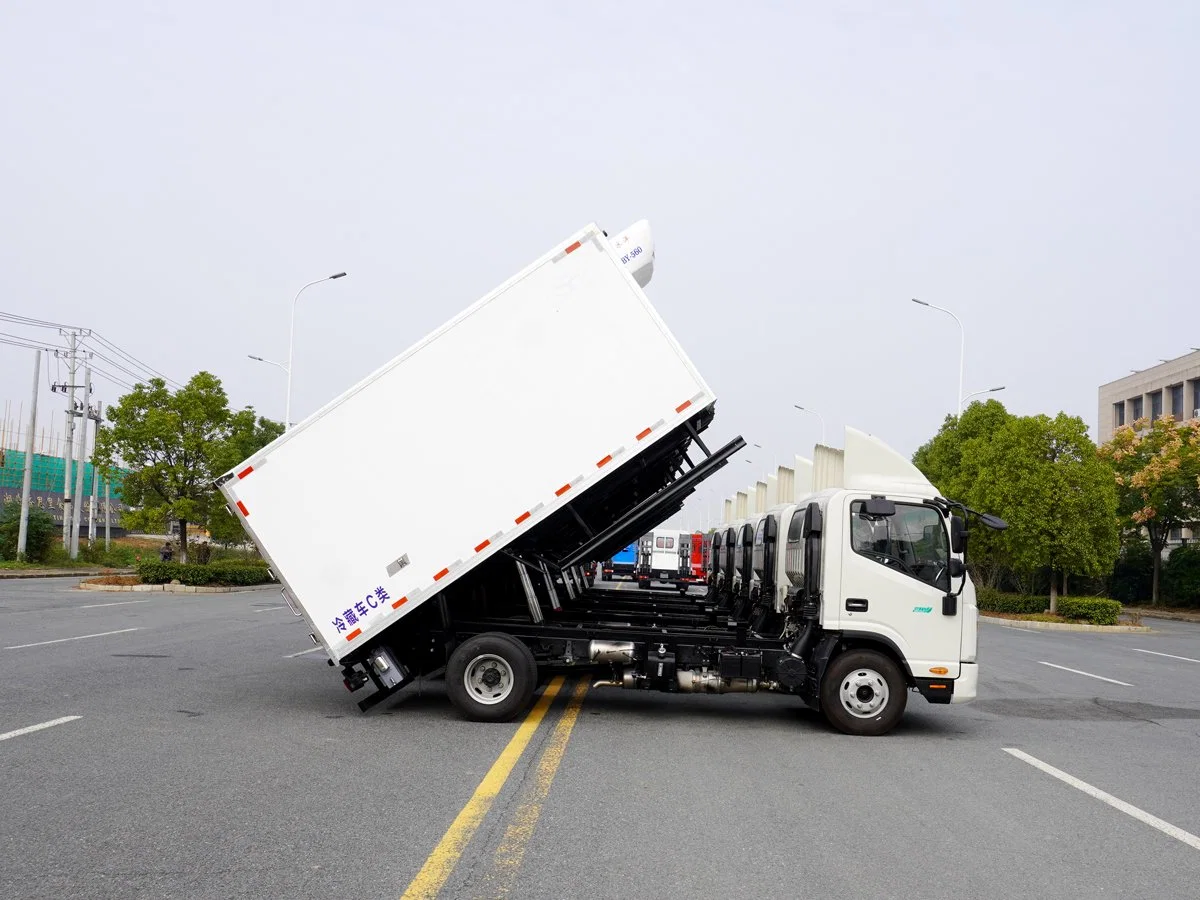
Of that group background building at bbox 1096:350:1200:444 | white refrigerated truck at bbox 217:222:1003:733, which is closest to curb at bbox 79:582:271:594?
white refrigerated truck at bbox 217:222:1003:733

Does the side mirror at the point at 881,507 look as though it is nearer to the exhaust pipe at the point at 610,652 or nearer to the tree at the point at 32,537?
the exhaust pipe at the point at 610,652

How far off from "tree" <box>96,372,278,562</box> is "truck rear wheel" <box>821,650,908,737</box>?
Result: 28.8 metres

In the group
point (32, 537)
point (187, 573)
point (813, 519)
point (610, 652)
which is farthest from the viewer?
point (32, 537)

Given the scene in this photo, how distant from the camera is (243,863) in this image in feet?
16.6

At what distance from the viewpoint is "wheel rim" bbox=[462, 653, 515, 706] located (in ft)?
30.8

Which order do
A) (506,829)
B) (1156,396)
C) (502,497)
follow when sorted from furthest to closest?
(1156,396)
(502,497)
(506,829)

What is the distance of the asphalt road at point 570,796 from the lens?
5078 millimetres

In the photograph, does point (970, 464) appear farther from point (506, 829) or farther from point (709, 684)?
point (506, 829)

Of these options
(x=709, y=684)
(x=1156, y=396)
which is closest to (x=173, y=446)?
(x=709, y=684)

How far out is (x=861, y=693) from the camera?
31.0ft

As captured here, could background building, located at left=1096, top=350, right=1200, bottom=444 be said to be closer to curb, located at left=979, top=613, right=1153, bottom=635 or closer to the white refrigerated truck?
curb, located at left=979, top=613, right=1153, bottom=635

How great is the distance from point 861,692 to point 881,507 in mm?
1648

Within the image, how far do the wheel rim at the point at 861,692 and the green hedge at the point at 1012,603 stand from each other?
25.4 meters

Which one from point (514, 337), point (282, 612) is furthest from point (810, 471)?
point (282, 612)
